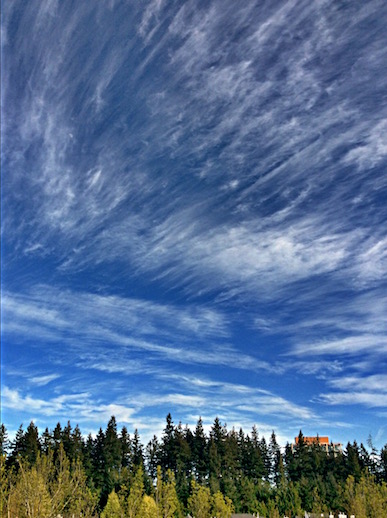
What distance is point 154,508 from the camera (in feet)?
115

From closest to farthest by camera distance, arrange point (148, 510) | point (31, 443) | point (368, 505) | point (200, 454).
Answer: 1. point (148, 510)
2. point (368, 505)
3. point (31, 443)
4. point (200, 454)

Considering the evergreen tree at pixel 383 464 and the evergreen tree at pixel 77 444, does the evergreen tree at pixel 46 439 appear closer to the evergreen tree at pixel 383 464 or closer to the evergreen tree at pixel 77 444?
the evergreen tree at pixel 77 444

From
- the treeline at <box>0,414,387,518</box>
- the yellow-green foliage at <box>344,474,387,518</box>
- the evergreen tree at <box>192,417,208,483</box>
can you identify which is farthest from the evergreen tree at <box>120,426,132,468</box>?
the yellow-green foliage at <box>344,474,387,518</box>

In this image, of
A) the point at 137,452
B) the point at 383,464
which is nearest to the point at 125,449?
the point at 137,452

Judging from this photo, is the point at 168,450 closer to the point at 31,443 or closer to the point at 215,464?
the point at 215,464

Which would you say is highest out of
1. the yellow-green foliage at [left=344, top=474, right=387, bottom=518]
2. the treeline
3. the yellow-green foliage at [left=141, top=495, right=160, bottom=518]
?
the treeline

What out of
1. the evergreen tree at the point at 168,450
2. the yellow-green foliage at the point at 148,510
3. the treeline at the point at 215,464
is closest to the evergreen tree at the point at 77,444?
the treeline at the point at 215,464

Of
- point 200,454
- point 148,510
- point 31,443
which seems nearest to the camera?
point 148,510

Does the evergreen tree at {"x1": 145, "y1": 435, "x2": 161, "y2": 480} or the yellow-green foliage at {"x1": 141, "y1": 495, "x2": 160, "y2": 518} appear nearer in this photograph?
the yellow-green foliage at {"x1": 141, "y1": 495, "x2": 160, "y2": 518}

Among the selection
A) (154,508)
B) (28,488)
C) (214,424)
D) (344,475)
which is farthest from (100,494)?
(28,488)

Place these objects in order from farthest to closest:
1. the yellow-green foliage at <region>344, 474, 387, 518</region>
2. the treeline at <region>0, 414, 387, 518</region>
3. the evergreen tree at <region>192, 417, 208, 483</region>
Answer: the evergreen tree at <region>192, 417, 208, 483</region>
the treeline at <region>0, 414, 387, 518</region>
the yellow-green foliage at <region>344, 474, 387, 518</region>

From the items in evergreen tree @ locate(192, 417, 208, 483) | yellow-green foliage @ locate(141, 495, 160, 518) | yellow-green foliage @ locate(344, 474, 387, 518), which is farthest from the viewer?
evergreen tree @ locate(192, 417, 208, 483)

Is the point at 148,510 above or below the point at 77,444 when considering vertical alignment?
below

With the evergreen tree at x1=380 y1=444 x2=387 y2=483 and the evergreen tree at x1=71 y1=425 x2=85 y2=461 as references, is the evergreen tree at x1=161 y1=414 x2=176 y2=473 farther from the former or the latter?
the evergreen tree at x1=380 y1=444 x2=387 y2=483
